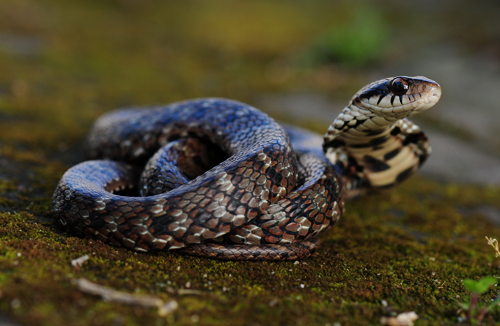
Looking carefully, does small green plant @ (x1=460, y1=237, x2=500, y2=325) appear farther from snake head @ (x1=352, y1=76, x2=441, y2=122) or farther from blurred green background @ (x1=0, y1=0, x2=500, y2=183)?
blurred green background @ (x1=0, y1=0, x2=500, y2=183)

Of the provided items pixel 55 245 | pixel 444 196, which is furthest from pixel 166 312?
pixel 444 196

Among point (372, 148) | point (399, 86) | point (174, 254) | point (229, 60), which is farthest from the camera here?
point (229, 60)

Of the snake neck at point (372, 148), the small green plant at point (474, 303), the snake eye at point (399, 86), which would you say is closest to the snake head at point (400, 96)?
the snake eye at point (399, 86)

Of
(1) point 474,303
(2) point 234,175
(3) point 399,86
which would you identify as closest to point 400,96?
(3) point 399,86

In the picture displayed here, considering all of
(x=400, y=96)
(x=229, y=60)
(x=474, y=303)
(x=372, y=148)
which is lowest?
Answer: (x=474, y=303)

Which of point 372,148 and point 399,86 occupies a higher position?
point 399,86

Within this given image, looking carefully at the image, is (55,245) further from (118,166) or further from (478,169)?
(478,169)

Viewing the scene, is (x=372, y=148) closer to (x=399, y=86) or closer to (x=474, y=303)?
(x=399, y=86)

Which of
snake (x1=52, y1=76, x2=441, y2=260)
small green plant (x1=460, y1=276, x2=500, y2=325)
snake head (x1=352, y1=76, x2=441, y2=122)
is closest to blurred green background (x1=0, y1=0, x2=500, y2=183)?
snake (x1=52, y1=76, x2=441, y2=260)

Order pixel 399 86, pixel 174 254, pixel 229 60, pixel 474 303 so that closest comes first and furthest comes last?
pixel 474 303
pixel 174 254
pixel 399 86
pixel 229 60
